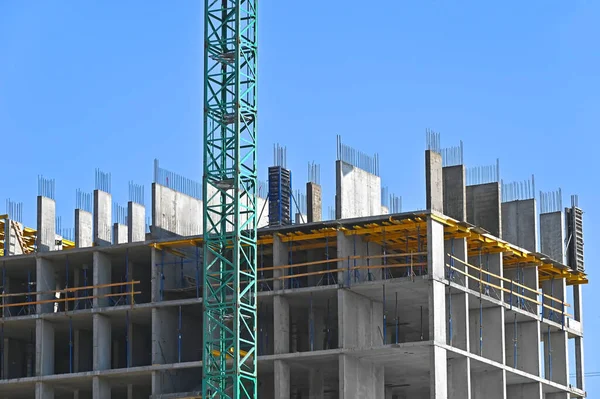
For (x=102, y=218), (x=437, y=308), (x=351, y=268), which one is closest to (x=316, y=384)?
(x=351, y=268)

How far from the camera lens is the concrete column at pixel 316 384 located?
6188 centimetres

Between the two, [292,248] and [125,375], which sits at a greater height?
[292,248]

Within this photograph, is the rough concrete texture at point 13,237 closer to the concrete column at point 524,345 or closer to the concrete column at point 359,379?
the concrete column at point 359,379

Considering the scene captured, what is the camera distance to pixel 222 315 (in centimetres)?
5712

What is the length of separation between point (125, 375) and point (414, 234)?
12.7 meters

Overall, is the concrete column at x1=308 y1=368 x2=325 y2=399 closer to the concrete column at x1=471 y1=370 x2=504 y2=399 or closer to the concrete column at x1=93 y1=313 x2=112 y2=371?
the concrete column at x1=471 y1=370 x2=504 y2=399

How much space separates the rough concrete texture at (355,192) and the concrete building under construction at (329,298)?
0.28ft

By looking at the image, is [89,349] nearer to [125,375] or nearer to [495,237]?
[125,375]

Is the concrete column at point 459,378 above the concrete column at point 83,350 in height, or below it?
below

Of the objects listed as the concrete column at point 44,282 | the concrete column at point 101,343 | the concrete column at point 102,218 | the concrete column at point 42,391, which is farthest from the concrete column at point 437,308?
the concrete column at point 44,282

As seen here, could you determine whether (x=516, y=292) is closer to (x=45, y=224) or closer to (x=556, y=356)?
(x=556, y=356)

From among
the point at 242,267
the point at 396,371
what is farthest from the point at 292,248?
the point at 396,371

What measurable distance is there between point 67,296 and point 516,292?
60.6 ft

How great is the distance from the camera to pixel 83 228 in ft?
225
